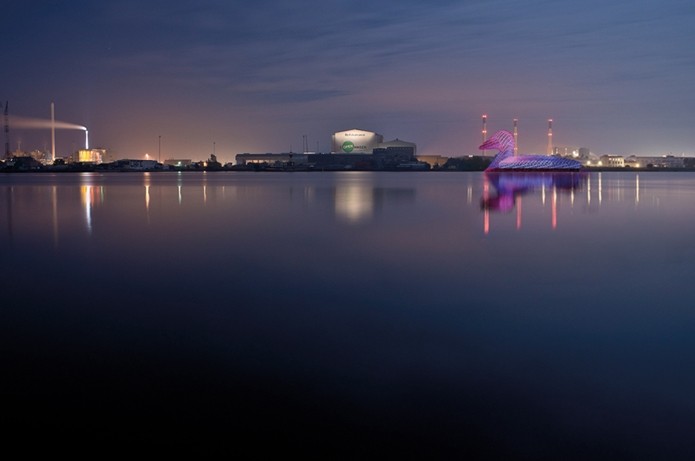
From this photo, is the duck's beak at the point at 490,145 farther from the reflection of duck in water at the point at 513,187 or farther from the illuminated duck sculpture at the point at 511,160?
the reflection of duck in water at the point at 513,187

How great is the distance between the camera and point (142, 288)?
8047mm

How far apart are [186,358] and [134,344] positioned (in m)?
0.67

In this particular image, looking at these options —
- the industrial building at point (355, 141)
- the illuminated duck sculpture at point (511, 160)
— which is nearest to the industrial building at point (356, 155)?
the industrial building at point (355, 141)

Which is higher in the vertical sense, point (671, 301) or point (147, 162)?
point (147, 162)

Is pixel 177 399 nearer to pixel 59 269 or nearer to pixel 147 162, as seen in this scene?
pixel 59 269

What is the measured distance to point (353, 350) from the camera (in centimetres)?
536

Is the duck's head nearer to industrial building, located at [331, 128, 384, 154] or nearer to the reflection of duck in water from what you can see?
the reflection of duck in water

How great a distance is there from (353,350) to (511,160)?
Answer: 288ft

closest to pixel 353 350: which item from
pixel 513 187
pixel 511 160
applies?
pixel 513 187

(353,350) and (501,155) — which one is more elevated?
(501,155)

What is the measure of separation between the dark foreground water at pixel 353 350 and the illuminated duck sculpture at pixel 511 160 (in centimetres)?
7500

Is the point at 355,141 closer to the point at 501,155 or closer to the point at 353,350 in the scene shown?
the point at 501,155

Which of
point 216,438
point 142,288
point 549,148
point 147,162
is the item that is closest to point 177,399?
point 216,438

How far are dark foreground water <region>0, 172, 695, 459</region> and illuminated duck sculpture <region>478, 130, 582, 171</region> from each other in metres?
75.0
